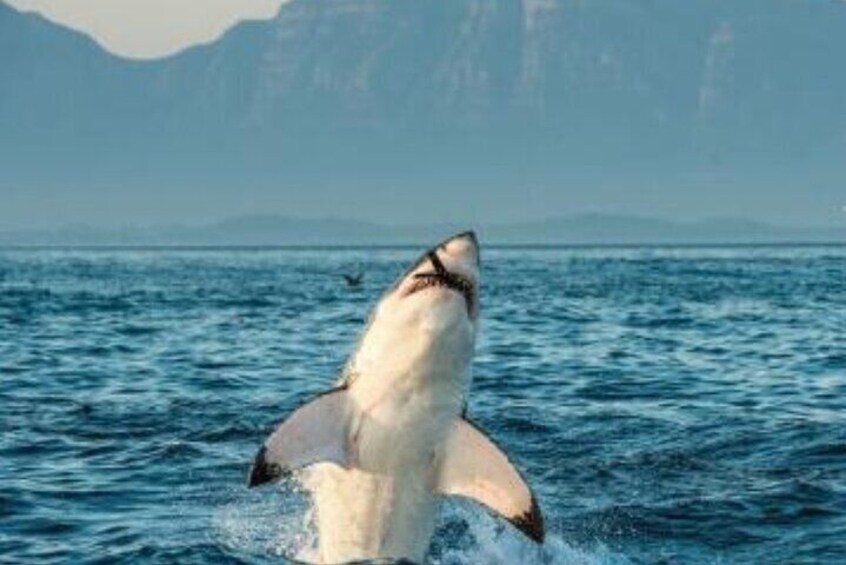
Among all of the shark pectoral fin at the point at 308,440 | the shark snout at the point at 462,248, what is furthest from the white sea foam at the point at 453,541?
the shark snout at the point at 462,248

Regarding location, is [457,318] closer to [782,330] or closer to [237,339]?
[237,339]

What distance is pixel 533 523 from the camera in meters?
11.1

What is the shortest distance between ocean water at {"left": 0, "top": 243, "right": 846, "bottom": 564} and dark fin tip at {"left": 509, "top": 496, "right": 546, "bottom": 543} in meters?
2.89

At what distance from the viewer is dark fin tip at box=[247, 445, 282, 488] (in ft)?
35.0

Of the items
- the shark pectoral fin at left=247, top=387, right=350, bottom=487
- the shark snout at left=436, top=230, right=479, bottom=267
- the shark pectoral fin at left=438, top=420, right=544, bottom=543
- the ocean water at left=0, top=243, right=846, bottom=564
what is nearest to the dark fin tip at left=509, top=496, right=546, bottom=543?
the shark pectoral fin at left=438, top=420, right=544, bottom=543

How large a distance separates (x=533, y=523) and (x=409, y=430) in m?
1.10

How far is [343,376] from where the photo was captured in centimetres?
1161

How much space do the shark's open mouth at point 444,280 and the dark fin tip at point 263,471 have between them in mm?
1564

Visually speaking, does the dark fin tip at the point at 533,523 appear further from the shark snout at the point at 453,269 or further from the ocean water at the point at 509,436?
the ocean water at the point at 509,436

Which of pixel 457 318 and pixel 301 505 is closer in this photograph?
pixel 457 318

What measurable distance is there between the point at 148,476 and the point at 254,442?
2.71 metres

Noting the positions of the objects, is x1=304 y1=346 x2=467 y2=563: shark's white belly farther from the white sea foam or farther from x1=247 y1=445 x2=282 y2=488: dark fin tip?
the white sea foam

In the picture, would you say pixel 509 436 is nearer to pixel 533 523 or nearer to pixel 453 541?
pixel 453 541

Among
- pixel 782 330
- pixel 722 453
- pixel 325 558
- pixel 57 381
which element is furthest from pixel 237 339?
pixel 325 558
